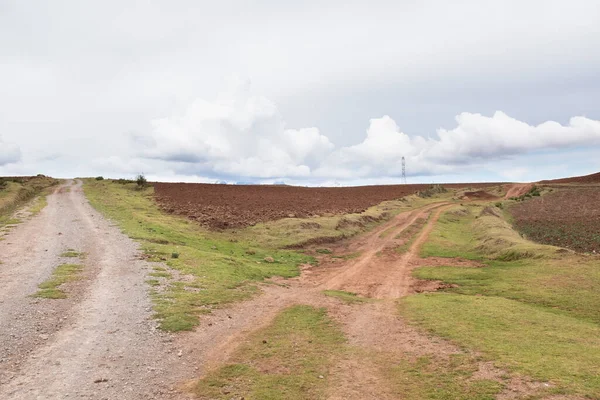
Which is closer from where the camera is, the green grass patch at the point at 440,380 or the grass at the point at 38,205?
the green grass patch at the point at 440,380

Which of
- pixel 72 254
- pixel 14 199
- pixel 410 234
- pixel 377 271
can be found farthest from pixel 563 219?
pixel 14 199

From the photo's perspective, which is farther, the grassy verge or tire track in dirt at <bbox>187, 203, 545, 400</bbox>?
the grassy verge

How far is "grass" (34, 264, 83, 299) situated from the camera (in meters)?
15.5

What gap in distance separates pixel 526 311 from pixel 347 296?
7.62 m

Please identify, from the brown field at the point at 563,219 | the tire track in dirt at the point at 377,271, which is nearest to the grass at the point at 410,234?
the tire track in dirt at the point at 377,271

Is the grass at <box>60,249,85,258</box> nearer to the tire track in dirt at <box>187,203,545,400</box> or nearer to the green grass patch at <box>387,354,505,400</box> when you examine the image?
the tire track in dirt at <box>187,203,545,400</box>

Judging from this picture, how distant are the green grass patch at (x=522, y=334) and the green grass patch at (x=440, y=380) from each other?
99cm

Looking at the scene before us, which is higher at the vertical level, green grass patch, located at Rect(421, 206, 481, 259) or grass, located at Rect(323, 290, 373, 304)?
green grass patch, located at Rect(421, 206, 481, 259)

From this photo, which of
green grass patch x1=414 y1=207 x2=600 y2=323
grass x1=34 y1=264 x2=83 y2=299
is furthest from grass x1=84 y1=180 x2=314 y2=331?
green grass patch x1=414 y1=207 x2=600 y2=323

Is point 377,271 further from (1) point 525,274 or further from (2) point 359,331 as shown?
(2) point 359,331

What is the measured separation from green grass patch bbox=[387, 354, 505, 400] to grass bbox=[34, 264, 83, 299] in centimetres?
1335

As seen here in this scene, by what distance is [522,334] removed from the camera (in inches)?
487

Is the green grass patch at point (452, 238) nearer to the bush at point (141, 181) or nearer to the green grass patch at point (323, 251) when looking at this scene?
the green grass patch at point (323, 251)

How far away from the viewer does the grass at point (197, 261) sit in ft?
50.5
